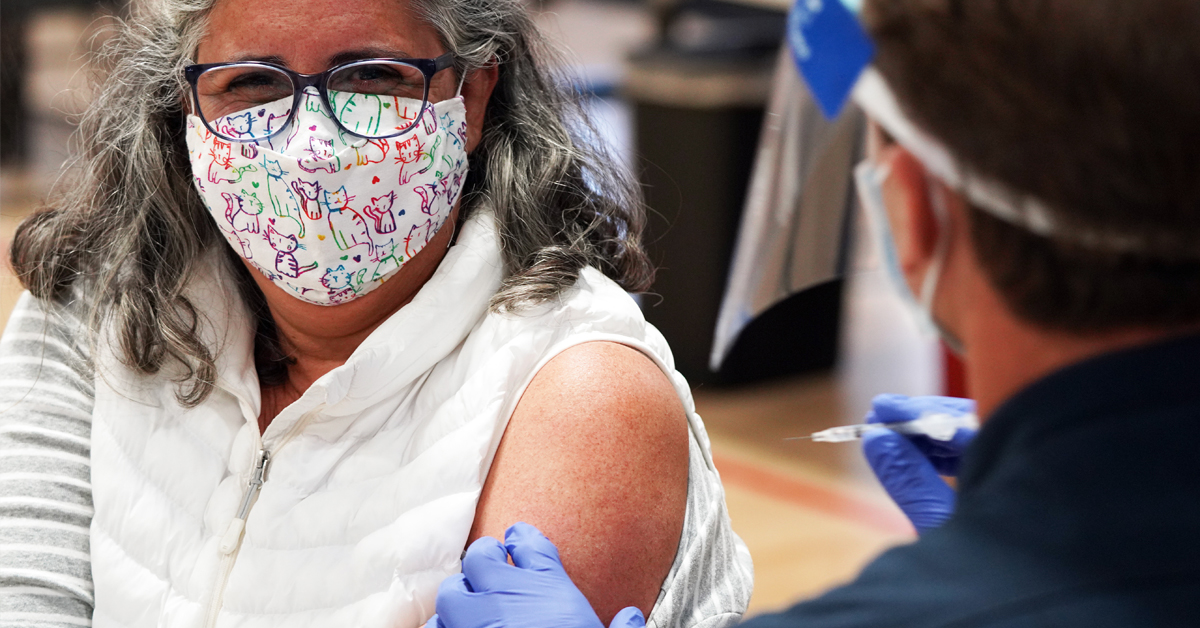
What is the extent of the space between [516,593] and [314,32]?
64 centimetres

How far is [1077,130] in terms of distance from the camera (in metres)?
0.65

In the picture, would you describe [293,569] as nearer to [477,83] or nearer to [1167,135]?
[477,83]

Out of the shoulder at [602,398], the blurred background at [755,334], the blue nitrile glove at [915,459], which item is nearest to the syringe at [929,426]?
the blue nitrile glove at [915,459]

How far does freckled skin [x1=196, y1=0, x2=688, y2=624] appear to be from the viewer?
1195 mm

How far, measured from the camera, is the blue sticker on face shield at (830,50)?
879 millimetres

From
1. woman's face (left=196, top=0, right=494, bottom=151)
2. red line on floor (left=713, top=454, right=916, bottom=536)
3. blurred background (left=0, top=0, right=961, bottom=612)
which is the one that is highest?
woman's face (left=196, top=0, right=494, bottom=151)

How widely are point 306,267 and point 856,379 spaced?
10.7ft

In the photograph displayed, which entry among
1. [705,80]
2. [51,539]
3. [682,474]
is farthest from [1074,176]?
[705,80]

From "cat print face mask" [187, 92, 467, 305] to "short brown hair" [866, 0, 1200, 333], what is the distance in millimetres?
757

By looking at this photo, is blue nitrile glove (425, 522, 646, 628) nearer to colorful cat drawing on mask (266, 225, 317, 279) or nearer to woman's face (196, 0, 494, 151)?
colorful cat drawing on mask (266, 225, 317, 279)

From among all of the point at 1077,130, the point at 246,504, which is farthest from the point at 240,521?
the point at 1077,130

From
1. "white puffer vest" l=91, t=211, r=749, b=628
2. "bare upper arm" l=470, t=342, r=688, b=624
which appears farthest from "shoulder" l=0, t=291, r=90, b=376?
"bare upper arm" l=470, t=342, r=688, b=624

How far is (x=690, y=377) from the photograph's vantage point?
4.18 metres

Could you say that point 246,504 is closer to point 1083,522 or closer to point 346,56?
point 346,56
